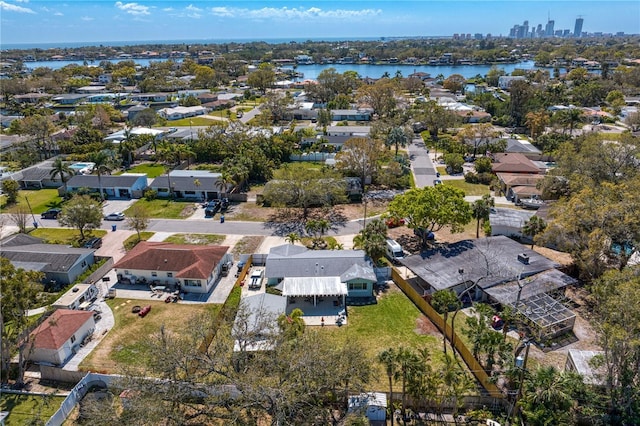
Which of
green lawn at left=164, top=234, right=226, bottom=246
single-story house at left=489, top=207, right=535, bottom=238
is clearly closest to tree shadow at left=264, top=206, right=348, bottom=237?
green lawn at left=164, top=234, right=226, bottom=246

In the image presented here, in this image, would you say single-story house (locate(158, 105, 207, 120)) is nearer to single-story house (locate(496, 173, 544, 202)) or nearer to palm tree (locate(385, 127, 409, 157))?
palm tree (locate(385, 127, 409, 157))

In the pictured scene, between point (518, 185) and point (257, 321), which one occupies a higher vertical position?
point (257, 321)

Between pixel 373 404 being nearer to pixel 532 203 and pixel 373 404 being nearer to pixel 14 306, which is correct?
pixel 14 306

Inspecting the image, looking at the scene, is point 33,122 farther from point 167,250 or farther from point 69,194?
point 167,250

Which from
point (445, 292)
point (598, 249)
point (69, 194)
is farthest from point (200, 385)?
point (69, 194)

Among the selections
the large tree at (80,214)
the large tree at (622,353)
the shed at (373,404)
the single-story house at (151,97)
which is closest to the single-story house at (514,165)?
the large tree at (622,353)

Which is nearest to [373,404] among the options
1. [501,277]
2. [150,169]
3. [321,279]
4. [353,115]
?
[321,279]
